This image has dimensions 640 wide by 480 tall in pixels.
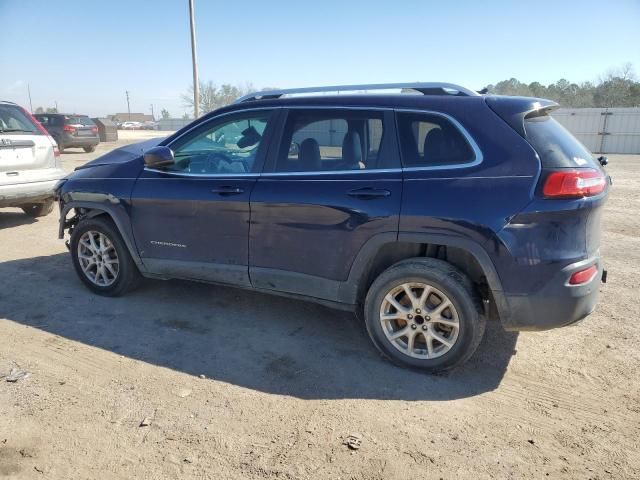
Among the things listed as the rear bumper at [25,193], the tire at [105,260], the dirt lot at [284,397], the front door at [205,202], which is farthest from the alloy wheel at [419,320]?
the rear bumper at [25,193]

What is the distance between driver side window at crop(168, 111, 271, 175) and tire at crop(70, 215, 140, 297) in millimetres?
963

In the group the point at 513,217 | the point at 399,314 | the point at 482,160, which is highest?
the point at 482,160

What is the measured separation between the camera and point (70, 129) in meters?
20.7

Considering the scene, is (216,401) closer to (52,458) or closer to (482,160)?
(52,458)

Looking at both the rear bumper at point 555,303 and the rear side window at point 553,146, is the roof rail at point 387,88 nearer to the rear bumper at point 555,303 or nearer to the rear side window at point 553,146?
the rear side window at point 553,146

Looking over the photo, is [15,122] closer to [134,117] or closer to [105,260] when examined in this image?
[105,260]

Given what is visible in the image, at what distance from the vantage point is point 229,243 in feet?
12.4

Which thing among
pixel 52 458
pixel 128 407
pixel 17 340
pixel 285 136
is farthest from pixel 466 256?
pixel 17 340

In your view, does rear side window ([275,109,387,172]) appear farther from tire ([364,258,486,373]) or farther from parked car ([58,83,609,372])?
tire ([364,258,486,373])

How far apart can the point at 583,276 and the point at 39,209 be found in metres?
8.31

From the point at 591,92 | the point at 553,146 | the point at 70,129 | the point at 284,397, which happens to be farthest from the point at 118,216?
the point at 591,92

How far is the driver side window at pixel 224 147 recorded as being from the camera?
380cm

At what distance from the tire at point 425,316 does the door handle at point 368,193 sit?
50 cm

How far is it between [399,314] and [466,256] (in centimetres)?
61
